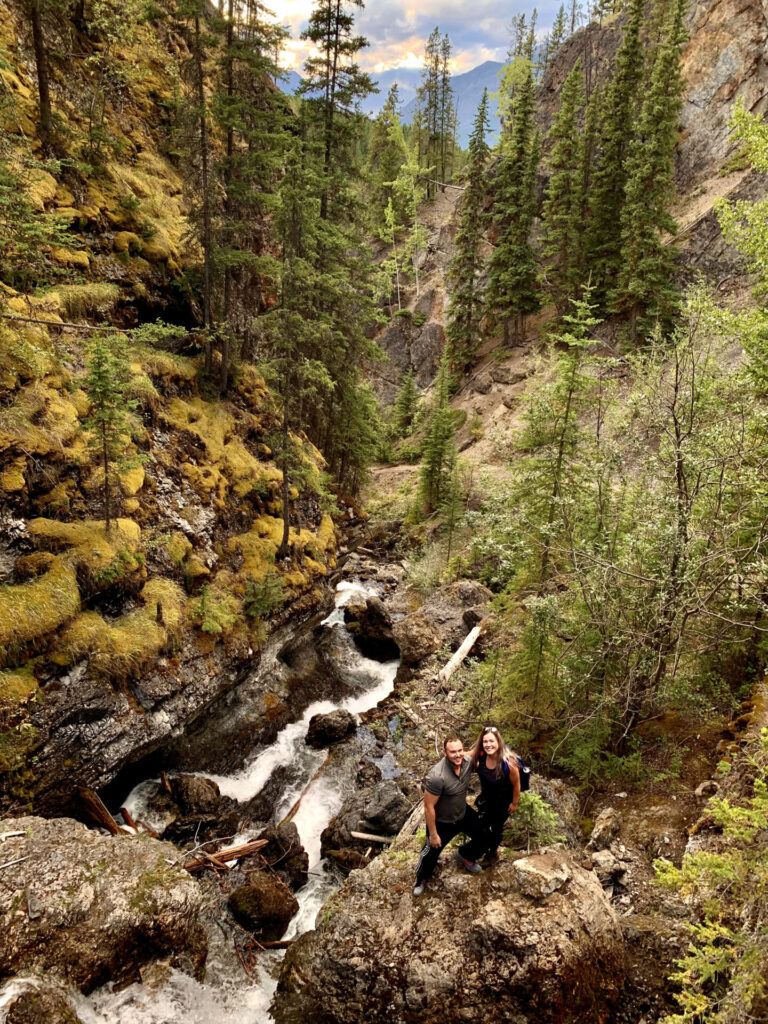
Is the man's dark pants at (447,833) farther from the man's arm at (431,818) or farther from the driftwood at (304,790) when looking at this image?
the driftwood at (304,790)

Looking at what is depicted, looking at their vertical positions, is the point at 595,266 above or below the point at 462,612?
above

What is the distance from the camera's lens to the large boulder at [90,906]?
21.5 ft

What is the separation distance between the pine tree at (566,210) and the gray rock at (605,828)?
108 ft

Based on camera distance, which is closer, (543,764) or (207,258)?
(543,764)

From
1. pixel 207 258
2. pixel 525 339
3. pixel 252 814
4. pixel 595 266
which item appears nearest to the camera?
pixel 252 814

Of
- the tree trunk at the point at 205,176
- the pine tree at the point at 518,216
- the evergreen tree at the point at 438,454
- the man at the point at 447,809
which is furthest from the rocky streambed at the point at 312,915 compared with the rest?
the pine tree at the point at 518,216

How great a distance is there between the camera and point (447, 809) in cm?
612

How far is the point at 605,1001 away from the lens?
17.0 feet

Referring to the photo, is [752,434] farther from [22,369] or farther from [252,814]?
[22,369]

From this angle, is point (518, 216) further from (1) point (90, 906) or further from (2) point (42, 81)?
(1) point (90, 906)

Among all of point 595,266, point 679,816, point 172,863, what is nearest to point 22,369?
point 172,863

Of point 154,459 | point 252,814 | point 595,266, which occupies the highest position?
point 595,266

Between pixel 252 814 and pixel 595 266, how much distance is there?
3588cm

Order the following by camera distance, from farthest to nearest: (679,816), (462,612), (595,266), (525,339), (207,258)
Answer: (525,339)
(595,266)
(462,612)
(207,258)
(679,816)
